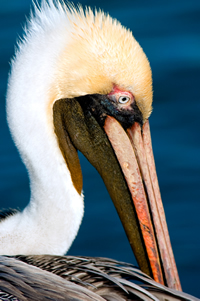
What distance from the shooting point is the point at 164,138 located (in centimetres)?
482

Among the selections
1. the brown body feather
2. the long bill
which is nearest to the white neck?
the brown body feather

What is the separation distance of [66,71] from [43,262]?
98 centimetres

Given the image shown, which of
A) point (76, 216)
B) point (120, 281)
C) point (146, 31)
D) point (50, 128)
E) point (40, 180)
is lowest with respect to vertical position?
point (120, 281)

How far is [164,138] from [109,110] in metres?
2.19

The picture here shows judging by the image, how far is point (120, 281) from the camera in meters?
2.49

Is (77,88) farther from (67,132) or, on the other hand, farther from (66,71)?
(67,132)

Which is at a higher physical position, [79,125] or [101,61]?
[101,61]

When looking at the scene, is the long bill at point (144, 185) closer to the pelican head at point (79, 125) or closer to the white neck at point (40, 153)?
the pelican head at point (79, 125)

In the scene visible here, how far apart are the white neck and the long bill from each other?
1.06 feet

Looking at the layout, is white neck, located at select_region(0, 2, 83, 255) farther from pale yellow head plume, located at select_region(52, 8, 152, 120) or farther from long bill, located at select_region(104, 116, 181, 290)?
long bill, located at select_region(104, 116, 181, 290)

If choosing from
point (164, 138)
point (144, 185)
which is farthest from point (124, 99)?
point (164, 138)

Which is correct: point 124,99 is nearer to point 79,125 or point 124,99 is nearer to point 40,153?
point 79,125

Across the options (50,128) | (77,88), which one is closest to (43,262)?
(50,128)

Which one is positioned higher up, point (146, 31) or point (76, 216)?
point (146, 31)
